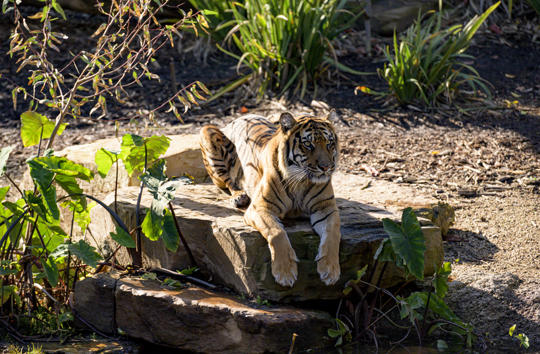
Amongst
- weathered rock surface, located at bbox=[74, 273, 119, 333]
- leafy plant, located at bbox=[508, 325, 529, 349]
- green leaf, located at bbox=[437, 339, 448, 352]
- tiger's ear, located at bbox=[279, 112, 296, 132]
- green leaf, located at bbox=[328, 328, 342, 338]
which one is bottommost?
green leaf, located at bbox=[437, 339, 448, 352]

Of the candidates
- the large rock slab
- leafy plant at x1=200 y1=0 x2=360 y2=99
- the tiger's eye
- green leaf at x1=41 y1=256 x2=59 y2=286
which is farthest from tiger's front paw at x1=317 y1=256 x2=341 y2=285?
leafy plant at x1=200 y1=0 x2=360 y2=99

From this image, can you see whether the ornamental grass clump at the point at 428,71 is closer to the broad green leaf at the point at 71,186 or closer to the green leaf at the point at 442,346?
the green leaf at the point at 442,346

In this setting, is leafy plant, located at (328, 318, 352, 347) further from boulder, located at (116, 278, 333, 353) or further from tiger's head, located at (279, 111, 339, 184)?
tiger's head, located at (279, 111, 339, 184)

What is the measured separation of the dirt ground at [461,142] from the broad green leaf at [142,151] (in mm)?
171

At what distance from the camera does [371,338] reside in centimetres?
433

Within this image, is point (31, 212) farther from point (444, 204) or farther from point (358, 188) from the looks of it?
point (444, 204)

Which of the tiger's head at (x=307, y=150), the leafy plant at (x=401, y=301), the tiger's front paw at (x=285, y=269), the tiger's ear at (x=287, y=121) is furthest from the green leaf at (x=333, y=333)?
the tiger's ear at (x=287, y=121)

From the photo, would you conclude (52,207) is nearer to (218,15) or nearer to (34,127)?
(34,127)

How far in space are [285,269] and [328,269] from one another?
272 millimetres

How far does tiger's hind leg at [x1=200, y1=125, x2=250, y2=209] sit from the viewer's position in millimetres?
5387

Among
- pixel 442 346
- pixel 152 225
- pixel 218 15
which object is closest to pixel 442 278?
pixel 442 346

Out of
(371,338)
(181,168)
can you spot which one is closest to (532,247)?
(371,338)

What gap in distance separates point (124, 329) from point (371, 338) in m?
1.62

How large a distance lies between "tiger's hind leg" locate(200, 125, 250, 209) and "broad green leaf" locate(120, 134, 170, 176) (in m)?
0.75
